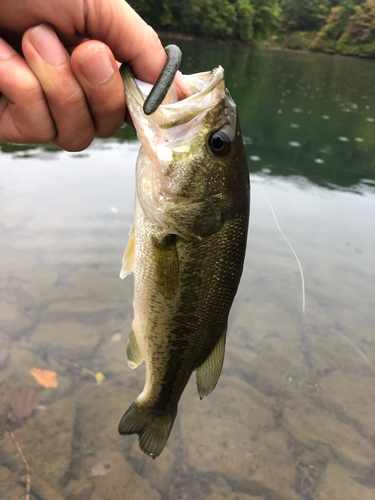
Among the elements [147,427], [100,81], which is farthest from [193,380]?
[100,81]

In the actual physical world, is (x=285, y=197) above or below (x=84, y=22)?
below

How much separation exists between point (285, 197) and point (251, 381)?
161 inches

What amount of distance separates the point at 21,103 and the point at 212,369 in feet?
4.67

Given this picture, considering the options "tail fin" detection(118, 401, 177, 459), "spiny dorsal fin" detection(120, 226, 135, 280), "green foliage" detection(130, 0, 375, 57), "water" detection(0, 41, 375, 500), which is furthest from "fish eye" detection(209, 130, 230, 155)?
"green foliage" detection(130, 0, 375, 57)

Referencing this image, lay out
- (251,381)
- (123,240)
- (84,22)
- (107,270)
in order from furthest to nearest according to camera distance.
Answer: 1. (123,240)
2. (107,270)
3. (251,381)
4. (84,22)

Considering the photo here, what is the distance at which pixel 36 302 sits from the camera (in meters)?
4.02

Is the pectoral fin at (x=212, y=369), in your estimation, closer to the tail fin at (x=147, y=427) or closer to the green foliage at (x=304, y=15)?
the tail fin at (x=147, y=427)

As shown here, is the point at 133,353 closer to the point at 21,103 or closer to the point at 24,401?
the point at 21,103

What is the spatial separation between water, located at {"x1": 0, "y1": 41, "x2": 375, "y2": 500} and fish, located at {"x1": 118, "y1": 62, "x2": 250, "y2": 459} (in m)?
1.54

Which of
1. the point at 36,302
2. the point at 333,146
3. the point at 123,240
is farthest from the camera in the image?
the point at 333,146

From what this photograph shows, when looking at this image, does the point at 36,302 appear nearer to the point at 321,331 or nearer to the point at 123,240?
the point at 123,240

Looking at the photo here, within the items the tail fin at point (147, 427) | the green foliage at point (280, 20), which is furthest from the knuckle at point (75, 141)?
the green foliage at point (280, 20)

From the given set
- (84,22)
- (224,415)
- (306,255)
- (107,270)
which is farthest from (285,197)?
(84,22)

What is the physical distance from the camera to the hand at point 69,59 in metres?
1.31
